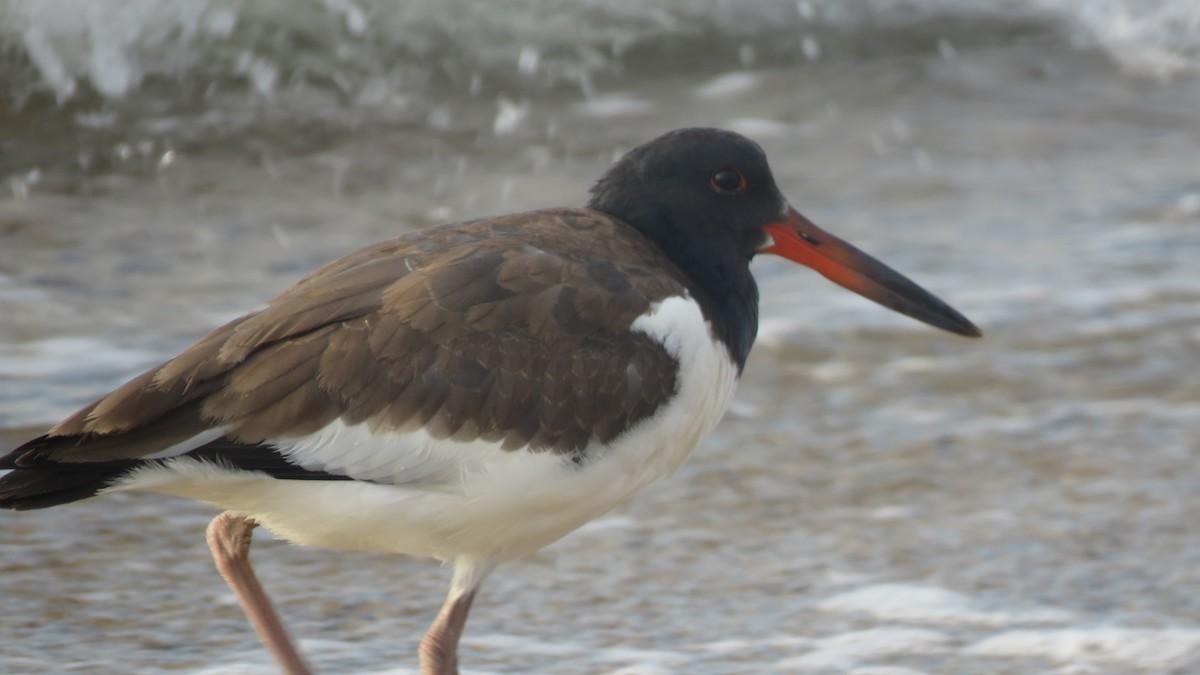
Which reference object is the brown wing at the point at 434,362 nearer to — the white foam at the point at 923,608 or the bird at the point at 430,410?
the bird at the point at 430,410

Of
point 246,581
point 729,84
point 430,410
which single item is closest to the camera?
point 430,410

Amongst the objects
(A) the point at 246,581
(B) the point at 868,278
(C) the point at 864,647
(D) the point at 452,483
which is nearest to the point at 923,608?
(C) the point at 864,647

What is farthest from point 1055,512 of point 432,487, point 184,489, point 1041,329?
point 184,489

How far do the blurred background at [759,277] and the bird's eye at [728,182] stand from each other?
0.98 meters

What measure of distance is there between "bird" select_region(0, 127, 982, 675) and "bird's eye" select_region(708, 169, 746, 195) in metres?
0.29

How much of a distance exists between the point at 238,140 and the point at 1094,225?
3850mm

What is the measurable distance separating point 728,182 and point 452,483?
37.9 inches

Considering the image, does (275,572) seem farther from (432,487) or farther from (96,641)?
(432,487)

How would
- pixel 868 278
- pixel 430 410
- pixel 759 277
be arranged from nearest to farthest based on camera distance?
pixel 430 410, pixel 868 278, pixel 759 277

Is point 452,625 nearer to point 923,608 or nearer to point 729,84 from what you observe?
point 923,608

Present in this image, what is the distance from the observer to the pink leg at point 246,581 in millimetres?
3438

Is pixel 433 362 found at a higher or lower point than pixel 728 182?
lower

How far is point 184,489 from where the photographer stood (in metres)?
3.10

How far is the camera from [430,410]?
3150 millimetres
